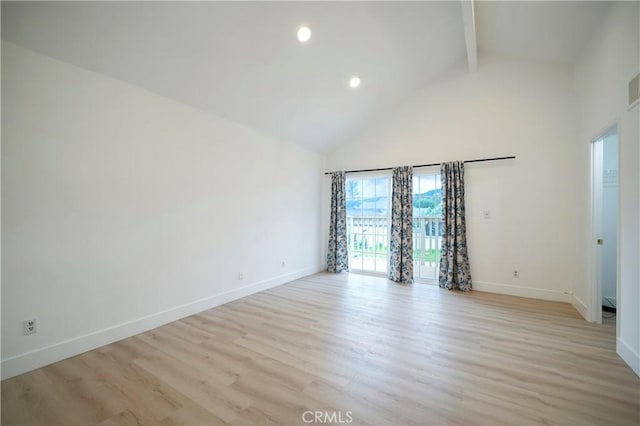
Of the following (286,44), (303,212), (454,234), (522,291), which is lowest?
(522,291)

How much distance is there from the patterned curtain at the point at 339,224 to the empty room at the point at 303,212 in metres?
0.54

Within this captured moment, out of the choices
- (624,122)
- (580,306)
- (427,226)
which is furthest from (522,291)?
(624,122)

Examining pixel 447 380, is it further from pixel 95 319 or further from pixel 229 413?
pixel 95 319

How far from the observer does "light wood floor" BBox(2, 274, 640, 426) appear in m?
1.61

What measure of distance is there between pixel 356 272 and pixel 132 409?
14.0ft

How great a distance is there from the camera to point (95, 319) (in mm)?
2424

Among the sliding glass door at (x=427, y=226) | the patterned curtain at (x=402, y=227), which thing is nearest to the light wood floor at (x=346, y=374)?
the patterned curtain at (x=402, y=227)

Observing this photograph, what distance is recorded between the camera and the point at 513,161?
13.1 feet

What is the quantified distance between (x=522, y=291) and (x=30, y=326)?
564 cm

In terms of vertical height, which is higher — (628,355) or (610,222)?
(610,222)

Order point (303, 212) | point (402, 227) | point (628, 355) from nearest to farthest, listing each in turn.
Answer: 1. point (628, 355)
2. point (402, 227)
3. point (303, 212)

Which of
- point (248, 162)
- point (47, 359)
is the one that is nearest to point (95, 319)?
point (47, 359)

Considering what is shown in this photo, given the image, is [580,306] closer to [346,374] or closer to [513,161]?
[513,161]

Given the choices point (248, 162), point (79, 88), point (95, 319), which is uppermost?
point (79, 88)
